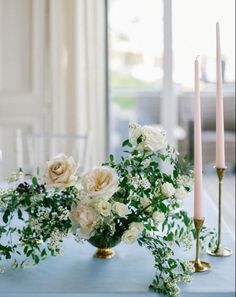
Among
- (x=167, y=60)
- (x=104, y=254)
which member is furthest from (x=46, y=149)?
(x=104, y=254)

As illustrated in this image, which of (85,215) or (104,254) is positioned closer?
(85,215)

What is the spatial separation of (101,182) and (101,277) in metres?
0.23

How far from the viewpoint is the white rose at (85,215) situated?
39.8 inches

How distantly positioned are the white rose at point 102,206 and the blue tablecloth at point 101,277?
162 mm

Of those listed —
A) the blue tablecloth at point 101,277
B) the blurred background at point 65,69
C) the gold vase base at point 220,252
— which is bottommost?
the blue tablecloth at point 101,277

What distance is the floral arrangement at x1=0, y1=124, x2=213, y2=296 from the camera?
101 centimetres

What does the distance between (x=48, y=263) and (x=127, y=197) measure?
272 millimetres

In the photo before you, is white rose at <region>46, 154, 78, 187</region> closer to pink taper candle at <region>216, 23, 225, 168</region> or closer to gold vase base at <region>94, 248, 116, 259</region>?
gold vase base at <region>94, 248, 116, 259</region>

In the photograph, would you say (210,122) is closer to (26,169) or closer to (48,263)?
(26,169)

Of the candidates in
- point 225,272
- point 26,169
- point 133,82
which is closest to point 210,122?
point 133,82

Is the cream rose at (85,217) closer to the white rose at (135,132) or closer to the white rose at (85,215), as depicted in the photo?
the white rose at (85,215)

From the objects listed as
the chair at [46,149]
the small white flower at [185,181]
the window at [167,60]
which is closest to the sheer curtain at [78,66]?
the chair at [46,149]

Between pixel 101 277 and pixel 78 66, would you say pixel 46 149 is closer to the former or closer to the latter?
pixel 78 66

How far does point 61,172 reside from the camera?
1046 mm
